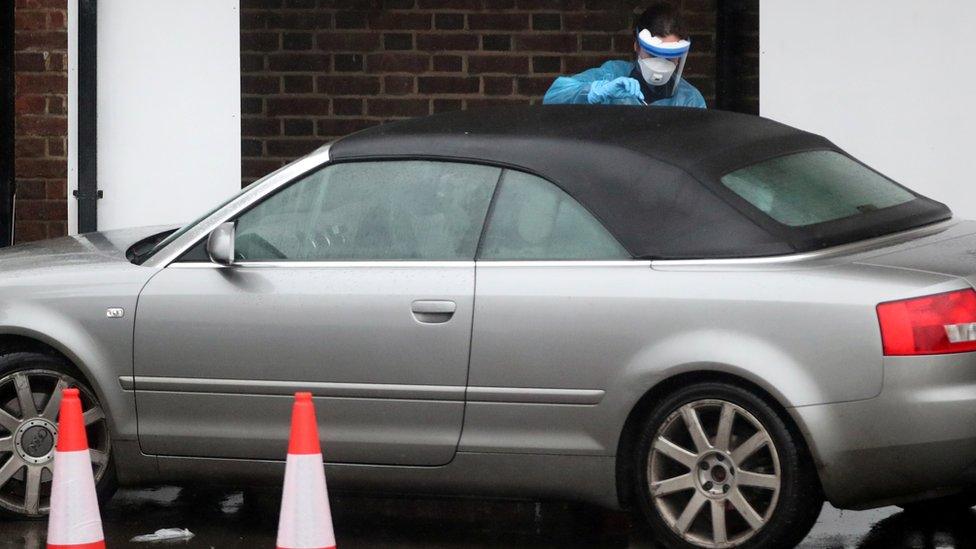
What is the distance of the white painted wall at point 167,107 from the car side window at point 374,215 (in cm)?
336

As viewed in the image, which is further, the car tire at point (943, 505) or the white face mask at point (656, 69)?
the white face mask at point (656, 69)

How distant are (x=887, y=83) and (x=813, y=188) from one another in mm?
3567

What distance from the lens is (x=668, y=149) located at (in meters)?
6.17

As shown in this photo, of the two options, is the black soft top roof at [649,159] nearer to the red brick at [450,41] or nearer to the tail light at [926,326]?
the tail light at [926,326]

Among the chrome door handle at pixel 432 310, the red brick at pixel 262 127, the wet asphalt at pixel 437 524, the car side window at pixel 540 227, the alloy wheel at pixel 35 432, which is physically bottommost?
the wet asphalt at pixel 437 524

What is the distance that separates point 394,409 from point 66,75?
5058 millimetres

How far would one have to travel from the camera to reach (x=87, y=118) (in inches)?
385

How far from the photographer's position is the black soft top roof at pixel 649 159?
5871 mm

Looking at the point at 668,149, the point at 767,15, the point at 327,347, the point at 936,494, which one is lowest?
the point at 936,494

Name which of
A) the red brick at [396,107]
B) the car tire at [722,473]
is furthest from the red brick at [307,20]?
the car tire at [722,473]

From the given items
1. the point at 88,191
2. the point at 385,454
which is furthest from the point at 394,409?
the point at 88,191

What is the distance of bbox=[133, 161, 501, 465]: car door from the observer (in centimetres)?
606

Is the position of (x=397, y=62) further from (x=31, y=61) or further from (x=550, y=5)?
(x=31, y=61)

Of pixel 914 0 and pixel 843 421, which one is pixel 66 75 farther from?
pixel 843 421
